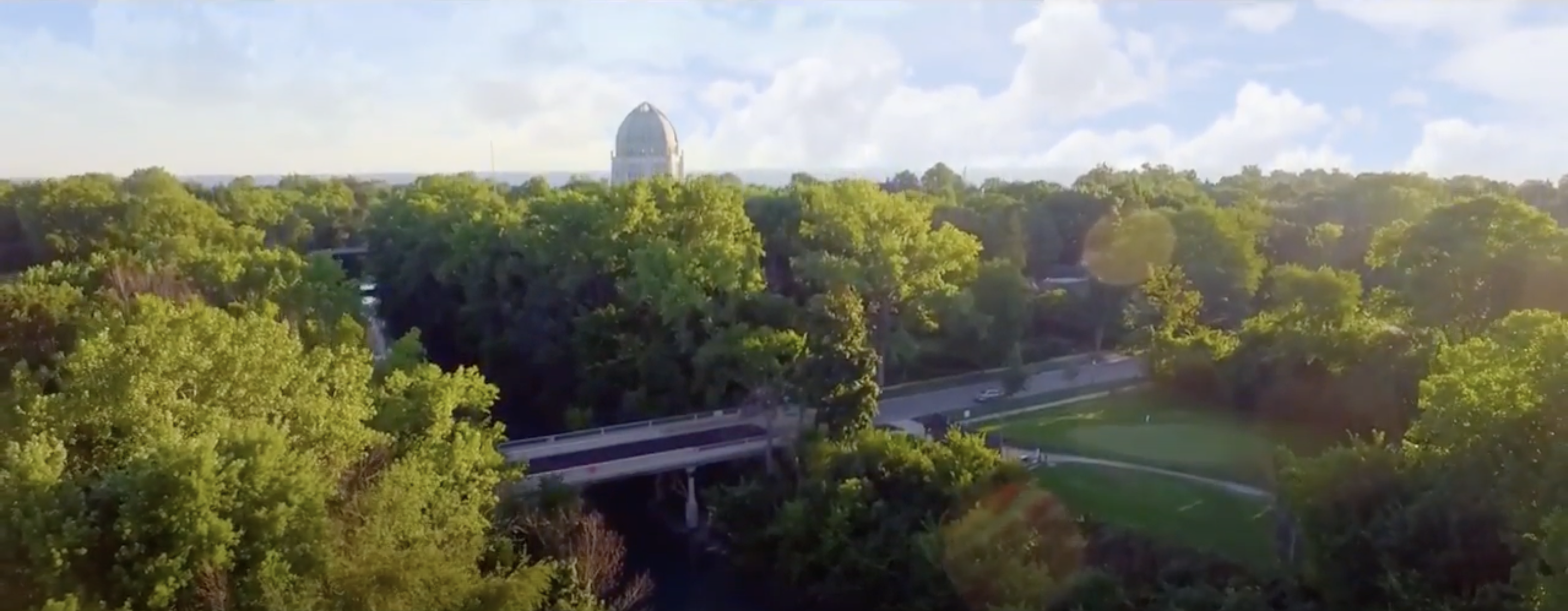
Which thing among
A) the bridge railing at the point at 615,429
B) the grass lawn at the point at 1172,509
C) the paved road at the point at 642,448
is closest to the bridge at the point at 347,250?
the bridge railing at the point at 615,429

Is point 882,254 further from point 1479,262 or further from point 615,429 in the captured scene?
point 1479,262

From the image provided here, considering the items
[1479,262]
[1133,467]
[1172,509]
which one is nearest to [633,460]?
[1133,467]

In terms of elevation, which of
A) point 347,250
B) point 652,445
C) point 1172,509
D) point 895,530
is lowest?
point 1172,509

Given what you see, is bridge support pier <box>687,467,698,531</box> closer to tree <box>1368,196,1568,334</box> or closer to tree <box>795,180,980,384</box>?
tree <box>795,180,980,384</box>

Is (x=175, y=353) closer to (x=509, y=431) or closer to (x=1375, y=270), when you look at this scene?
(x=509, y=431)

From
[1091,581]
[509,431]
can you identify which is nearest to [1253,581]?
[1091,581]

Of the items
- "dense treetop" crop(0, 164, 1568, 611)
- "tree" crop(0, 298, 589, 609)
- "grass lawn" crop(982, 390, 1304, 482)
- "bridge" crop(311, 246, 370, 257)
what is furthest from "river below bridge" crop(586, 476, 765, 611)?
"bridge" crop(311, 246, 370, 257)
